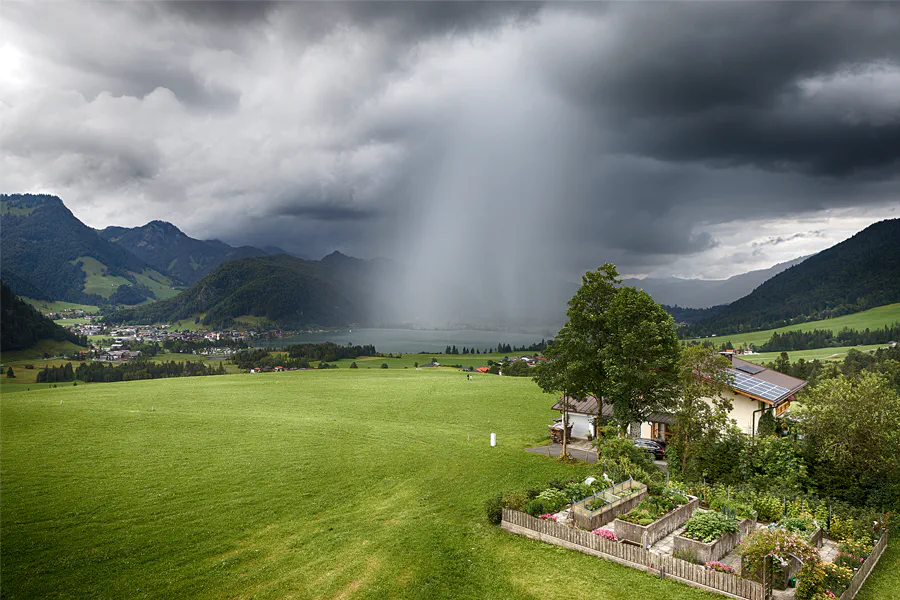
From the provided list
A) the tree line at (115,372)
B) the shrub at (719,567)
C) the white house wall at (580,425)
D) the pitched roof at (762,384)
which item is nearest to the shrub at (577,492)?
the shrub at (719,567)

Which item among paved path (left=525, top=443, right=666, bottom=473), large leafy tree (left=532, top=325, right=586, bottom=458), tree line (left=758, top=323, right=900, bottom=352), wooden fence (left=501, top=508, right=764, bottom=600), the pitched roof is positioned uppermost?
large leafy tree (left=532, top=325, right=586, bottom=458)

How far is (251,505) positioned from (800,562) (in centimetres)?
2109

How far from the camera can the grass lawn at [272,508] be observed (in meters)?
14.8

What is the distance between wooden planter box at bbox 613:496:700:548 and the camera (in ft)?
55.1

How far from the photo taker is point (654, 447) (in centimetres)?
3114

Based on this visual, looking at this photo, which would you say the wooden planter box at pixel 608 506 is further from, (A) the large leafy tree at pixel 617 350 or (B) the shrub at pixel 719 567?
(A) the large leafy tree at pixel 617 350

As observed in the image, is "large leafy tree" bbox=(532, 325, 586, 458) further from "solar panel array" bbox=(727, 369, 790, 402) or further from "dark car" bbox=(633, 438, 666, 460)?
"solar panel array" bbox=(727, 369, 790, 402)

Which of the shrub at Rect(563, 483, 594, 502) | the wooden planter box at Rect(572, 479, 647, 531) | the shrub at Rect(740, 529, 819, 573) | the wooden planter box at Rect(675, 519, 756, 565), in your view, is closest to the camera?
the shrub at Rect(740, 529, 819, 573)

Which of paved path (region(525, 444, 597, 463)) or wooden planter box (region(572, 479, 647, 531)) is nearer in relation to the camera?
wooden planter box (region(572, 479, 647, 531))

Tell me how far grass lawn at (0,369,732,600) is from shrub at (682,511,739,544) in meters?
2.47

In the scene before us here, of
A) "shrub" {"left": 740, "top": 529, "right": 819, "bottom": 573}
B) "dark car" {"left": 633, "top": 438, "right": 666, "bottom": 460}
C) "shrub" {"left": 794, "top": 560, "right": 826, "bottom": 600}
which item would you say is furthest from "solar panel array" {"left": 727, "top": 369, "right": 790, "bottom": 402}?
"shrub" {"left": 794, "top": 560, "right": 826, "bottom": 600}

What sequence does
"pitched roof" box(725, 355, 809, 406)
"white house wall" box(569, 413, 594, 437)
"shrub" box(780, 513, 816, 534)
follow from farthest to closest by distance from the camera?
"white house wall" box(569, 413, 594, 437)
"pitched roof" box(725, 355, 809, 406)
"shrub" box(780, 513, 816, 534)

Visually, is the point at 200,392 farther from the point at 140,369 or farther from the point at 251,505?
the point at 140,369

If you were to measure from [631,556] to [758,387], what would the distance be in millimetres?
25100
